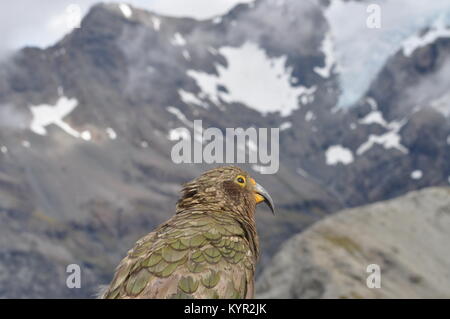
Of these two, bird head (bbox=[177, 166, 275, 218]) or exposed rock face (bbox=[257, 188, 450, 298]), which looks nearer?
bird head (bbox=[177, 166, 275, 218])

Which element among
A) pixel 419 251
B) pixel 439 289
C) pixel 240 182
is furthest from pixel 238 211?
pixel 419 251

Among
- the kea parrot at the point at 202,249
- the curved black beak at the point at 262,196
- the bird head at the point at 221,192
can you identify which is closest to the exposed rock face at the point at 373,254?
the curved black beak at the point at 262,196

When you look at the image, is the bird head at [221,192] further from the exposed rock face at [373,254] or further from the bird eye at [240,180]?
the exposed rock face at [373,254]

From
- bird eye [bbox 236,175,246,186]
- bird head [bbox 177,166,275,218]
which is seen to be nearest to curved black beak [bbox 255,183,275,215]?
bird head [bbox 177,166,275,218]

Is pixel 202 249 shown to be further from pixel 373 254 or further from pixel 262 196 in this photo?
pixel 373 254

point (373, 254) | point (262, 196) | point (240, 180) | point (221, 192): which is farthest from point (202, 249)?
point (373, 254)

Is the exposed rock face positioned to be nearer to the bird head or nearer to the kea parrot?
the bird head
